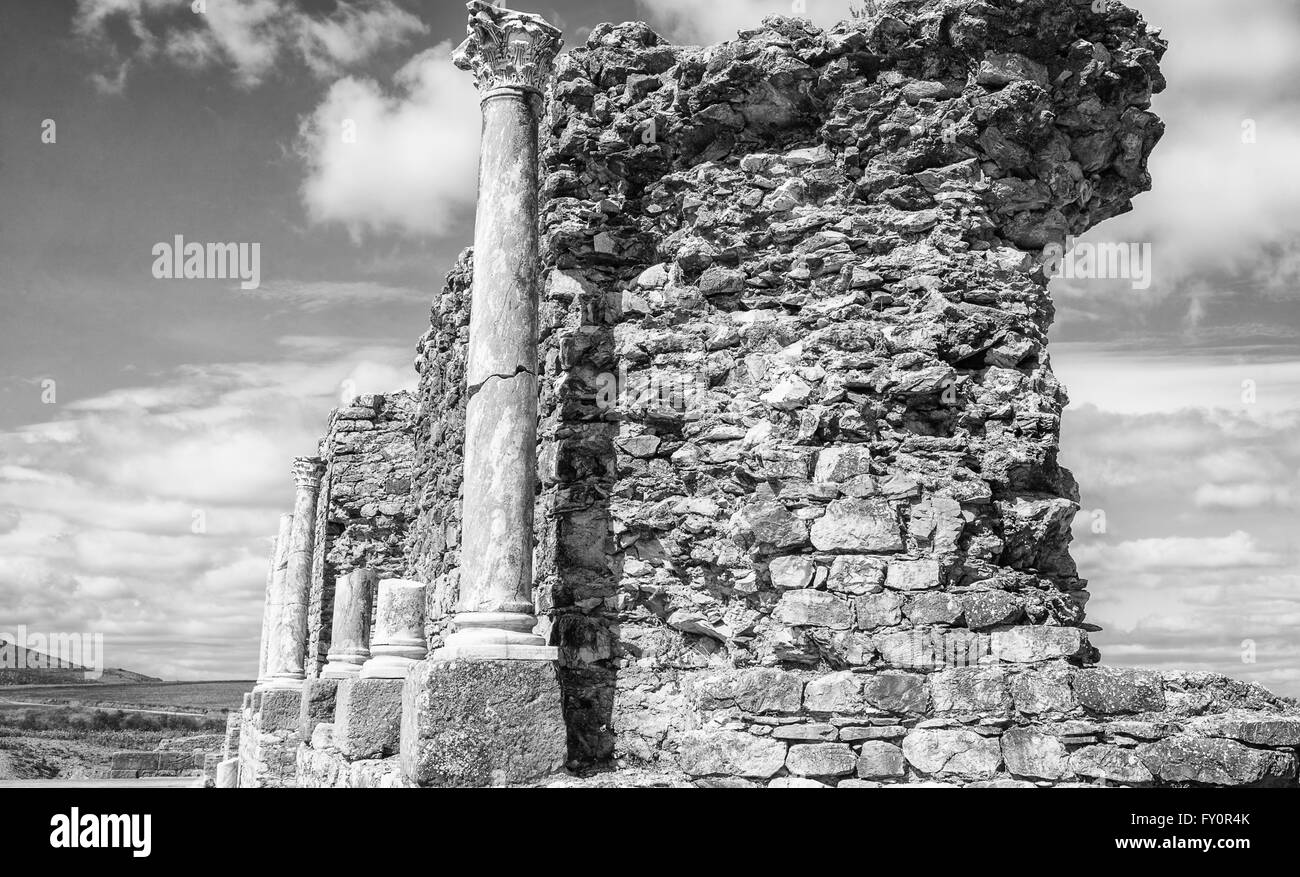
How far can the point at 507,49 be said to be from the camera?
777 centimetres

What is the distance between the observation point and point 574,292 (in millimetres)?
8500

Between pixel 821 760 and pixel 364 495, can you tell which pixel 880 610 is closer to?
pixel 821 760

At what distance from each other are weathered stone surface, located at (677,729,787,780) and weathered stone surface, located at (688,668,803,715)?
0.18m

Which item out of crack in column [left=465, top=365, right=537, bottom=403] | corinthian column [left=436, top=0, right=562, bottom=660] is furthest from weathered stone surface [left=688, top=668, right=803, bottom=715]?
crack in column [left=465, top=365, right=537, bottom=403]

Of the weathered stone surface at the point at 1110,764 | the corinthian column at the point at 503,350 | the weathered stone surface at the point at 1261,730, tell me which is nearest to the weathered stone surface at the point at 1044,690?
the weathered stone surface at the point at 1110,764

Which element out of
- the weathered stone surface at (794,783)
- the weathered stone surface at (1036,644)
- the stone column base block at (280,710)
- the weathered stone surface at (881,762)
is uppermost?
the weathered stone surface at (1036,644)

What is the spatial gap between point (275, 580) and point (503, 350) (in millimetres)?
15635

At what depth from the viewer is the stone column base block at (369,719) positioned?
8.77m

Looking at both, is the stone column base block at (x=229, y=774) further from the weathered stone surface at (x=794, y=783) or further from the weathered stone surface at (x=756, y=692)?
the weathered stone surface at (x=794, y=783)

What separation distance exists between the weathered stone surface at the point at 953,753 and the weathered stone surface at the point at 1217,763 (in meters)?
0.86

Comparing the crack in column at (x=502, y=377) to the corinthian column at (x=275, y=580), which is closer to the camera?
the crack in column at (x=502, y=377)

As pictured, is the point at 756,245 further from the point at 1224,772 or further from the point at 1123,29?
the point at 1224,772

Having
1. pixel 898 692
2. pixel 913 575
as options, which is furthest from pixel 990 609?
pixel 898 692

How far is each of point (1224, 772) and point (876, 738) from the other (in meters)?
1.88
